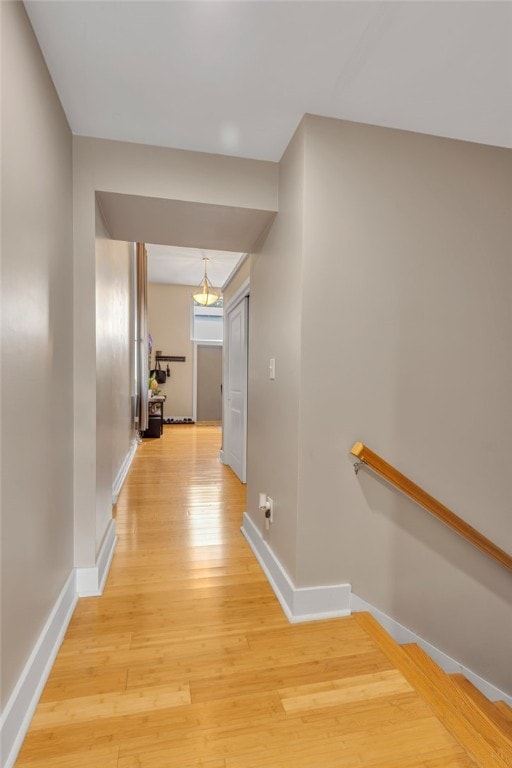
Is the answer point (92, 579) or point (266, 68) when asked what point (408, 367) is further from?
point (92, 579)

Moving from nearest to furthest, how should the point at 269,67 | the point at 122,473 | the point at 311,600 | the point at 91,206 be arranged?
1. the point at 269,67
2. the point at 311,600
3. the point at 91,206
4. the point at 122,473

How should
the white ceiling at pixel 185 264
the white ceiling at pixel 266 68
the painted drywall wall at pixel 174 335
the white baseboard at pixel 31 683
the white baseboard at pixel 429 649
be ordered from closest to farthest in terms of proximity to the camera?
1. the white baseboard at pixel 31 683
2. the white ceiling at pixel 266 68
3. the white baseboard at pixel 429 649
4. the white ceiling at pixel 185 264
5. the painted drywall wall at pixel 174 335

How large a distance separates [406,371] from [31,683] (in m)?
1.93

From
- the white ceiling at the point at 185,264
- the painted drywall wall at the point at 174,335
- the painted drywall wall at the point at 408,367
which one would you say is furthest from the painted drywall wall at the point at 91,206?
the painted drywall wall at the point at 174,335

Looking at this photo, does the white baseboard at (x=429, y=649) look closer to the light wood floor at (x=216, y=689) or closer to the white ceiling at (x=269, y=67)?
the light wood floor at (x=216, y=689)

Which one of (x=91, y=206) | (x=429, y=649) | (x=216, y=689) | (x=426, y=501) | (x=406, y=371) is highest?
(x=91, y=206)

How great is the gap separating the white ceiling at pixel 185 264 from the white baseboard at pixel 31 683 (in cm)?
549

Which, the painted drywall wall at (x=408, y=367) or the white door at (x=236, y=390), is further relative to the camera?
the white door at (x=236, y=390)

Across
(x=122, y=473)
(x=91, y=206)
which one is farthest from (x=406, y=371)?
(x=122, y=473)

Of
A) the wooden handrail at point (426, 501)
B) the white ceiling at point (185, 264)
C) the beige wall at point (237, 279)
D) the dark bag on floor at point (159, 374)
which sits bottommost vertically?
the wooden handrail at point (426, 501)

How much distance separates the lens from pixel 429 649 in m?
1.96

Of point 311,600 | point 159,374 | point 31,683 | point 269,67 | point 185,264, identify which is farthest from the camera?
point 159,374

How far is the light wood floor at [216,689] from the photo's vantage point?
1162mm

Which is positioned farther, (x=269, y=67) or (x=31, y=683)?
(x=269, y=67)
